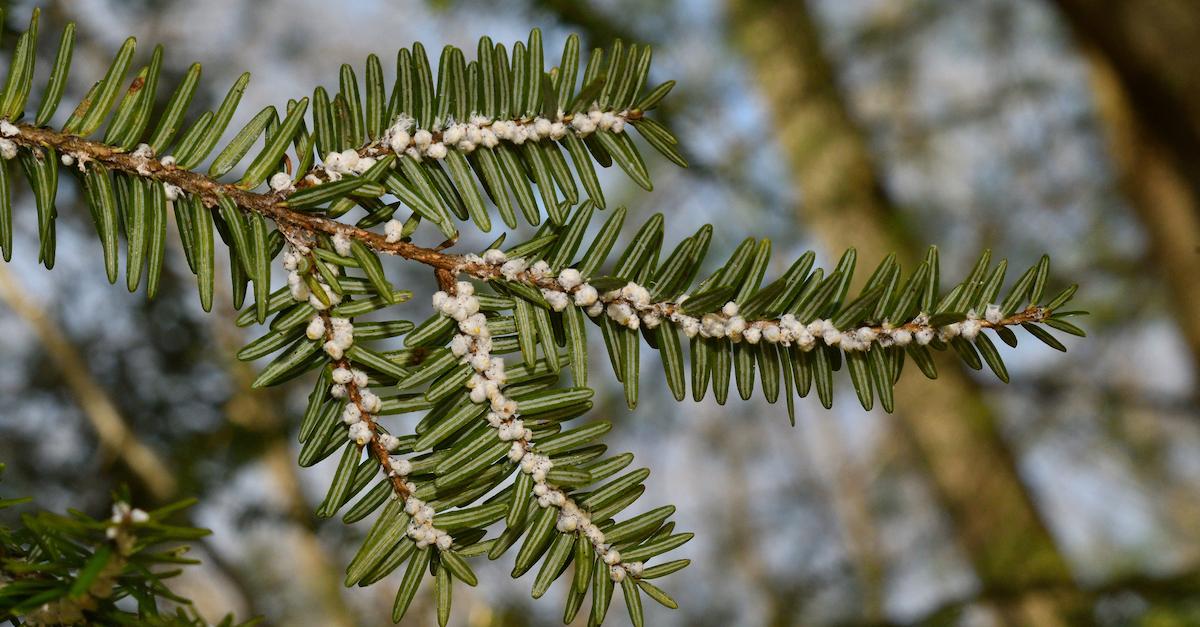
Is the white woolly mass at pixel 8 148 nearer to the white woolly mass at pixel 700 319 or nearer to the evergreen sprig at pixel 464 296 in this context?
the evergreen sprig at pixel 464 296

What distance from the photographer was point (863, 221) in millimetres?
1537

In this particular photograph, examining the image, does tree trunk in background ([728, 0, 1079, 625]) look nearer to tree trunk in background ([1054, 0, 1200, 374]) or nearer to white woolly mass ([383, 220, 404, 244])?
tree trunk in background ([1054, 0, 1200, 374])

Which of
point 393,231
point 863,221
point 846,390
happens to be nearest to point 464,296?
point 393,231

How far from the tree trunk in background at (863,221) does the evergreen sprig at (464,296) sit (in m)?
1.17

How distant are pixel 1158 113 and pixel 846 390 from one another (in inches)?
43.8

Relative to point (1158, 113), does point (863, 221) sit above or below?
below

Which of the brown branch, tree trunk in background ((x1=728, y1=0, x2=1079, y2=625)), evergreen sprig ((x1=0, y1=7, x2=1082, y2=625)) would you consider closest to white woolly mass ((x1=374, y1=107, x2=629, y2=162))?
evergreen sprig ((x1=0, y1=7, x2=1082, y2=625))

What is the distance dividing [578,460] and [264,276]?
0.13 m

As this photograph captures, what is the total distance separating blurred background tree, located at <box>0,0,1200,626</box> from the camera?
0.86 meters

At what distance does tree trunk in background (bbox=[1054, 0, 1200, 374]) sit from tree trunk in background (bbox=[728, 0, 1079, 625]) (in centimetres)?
42

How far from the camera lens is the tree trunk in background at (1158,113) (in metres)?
1.43

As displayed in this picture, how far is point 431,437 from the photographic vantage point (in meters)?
0.32

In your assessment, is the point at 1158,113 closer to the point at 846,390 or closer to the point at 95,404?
the point at 846,390

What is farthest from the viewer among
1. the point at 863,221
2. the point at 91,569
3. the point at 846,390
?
the point at 846,390
